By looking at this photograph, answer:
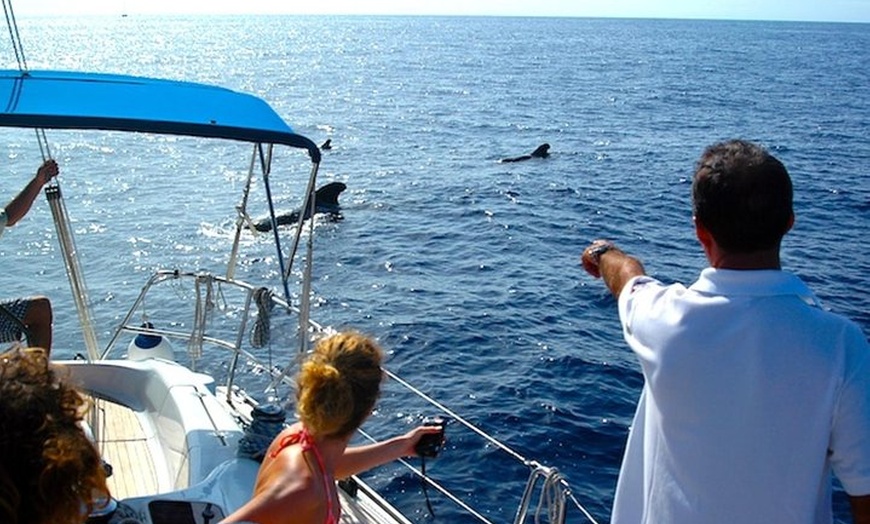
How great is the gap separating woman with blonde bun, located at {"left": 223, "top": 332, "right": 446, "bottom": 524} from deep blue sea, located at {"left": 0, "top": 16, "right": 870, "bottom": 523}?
7811mm

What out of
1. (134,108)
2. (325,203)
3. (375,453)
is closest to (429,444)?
(375,453)

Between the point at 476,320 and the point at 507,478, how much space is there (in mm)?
6380

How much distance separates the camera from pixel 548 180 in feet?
113

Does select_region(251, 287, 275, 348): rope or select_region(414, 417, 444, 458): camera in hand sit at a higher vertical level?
select_region(414, 417, 444, 458): camera in hand

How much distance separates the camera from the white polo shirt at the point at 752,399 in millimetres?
2385

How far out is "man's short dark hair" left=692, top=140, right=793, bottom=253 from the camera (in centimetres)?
245

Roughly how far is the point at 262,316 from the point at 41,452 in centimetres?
509

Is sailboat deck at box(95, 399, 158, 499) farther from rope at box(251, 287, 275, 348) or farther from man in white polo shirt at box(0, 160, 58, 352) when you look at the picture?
rope at box(251, 287, 275, 348)

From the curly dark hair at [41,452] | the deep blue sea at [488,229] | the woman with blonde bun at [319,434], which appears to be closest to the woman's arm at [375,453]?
the woman with blonde bun at [319,434]

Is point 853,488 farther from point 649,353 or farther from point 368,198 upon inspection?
point 368,198

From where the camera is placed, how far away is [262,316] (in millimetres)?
7039

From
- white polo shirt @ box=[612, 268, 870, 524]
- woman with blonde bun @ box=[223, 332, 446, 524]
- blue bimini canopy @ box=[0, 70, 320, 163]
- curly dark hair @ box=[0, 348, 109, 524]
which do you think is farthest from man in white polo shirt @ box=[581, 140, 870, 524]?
blue bimini canopy @ box=[0, 70, 320, 163]

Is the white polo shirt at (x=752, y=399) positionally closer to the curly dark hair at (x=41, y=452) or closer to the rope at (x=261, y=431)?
the curly dark hair at (x=41, y=452)

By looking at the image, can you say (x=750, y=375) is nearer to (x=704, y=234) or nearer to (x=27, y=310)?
(x=704, y=234)
